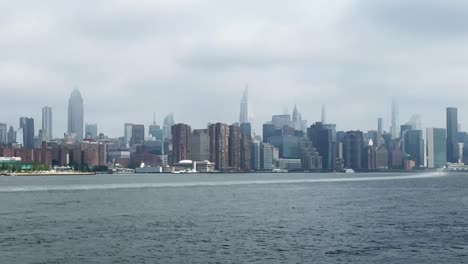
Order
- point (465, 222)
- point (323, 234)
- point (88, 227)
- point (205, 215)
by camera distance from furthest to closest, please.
A: 1. point (205, 215)
2. point (465, 222)
3. point (88, 227)
4. point (323, 234)

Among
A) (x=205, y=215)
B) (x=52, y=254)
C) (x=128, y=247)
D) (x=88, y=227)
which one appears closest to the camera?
(x=52, y=254)

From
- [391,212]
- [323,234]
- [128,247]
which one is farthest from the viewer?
[391,212]

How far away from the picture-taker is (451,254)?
56938 millimetres

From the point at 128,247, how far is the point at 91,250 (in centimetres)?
370

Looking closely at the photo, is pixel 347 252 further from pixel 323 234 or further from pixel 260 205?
pixel 260 205

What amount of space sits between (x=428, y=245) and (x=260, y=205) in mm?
54605

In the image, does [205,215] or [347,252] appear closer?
[347,252]

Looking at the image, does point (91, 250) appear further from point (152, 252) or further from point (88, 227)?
point (88, 227)

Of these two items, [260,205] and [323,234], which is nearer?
[323,234]

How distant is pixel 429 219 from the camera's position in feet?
285

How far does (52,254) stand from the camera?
182ft

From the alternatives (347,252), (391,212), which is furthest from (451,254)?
(391,212)

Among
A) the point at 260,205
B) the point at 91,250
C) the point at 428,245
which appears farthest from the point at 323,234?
the point at 260,205

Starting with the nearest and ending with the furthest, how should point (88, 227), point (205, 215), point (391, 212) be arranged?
point (88, 227)
point (205, 215)
point (391, 212)
